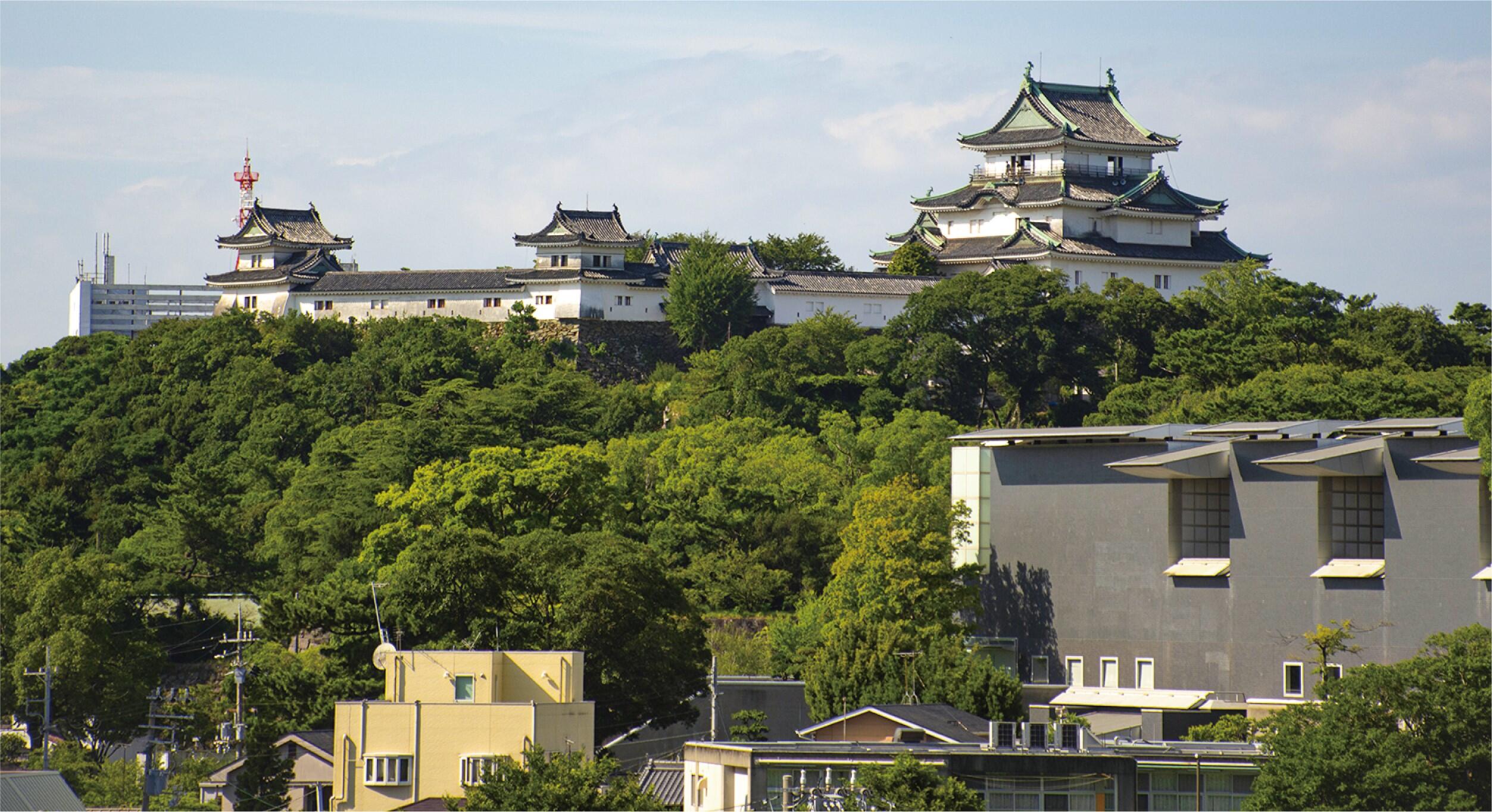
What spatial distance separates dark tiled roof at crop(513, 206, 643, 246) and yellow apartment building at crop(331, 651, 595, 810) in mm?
33444

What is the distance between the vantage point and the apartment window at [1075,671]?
37.2 m

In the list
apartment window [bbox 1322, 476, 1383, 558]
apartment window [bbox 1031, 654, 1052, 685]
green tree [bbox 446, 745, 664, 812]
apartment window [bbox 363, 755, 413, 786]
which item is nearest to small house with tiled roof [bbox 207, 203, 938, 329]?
apartment window [bbox 1031, 654, 1052, 685]

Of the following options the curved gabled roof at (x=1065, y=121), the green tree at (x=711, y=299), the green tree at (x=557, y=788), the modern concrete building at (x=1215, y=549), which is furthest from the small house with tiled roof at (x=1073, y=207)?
the green tree at (x=557, y=788)

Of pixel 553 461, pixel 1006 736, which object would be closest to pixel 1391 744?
pixel 1006 736

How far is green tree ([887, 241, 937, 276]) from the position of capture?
62.1 m

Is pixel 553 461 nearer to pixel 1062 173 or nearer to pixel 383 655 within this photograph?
pixel 383 655

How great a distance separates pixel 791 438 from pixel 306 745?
898 inches

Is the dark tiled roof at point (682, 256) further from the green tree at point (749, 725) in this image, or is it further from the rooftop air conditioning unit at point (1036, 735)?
the rooftop air conditioning unit at point (1036, 735)

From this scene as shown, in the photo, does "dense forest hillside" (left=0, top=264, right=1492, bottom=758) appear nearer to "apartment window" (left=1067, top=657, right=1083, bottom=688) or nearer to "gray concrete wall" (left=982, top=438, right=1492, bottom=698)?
"gray concrete wall" (left=982, top=438, right=1492, bottom=698)

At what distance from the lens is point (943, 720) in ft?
88.8

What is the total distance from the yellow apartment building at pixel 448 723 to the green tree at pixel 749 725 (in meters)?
3.83

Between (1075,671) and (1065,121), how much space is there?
28887 millimetres

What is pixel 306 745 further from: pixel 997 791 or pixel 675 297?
pixel 675 297

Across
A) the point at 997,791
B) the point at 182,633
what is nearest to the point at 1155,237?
the point at 182,633
